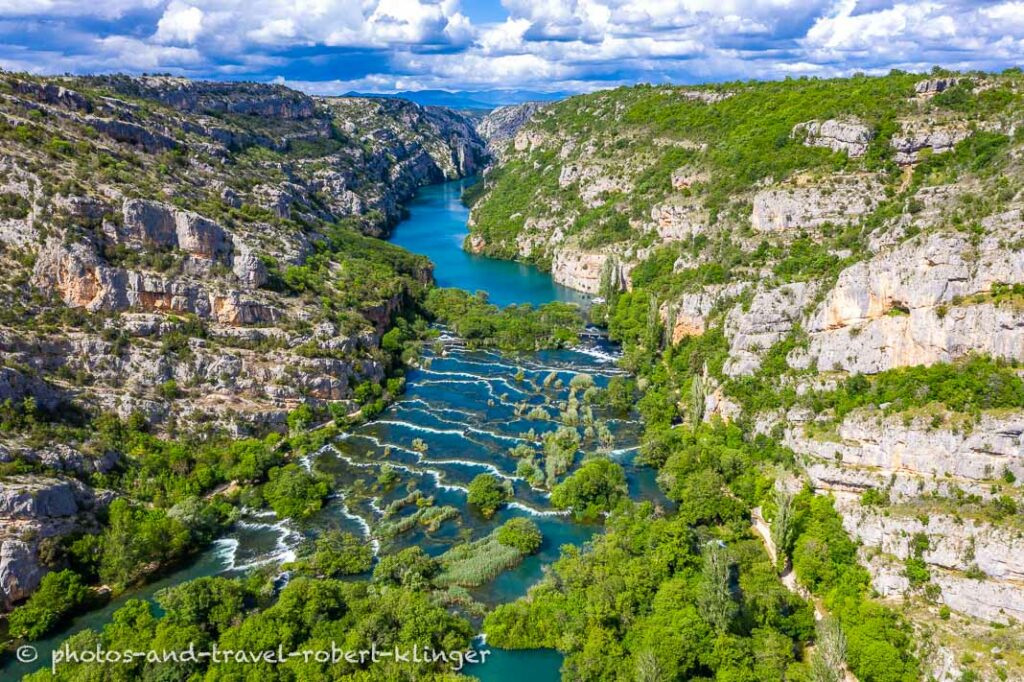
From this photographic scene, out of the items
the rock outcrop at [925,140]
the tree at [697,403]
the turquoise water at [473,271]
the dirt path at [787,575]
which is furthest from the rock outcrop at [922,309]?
the turquoise water at [473,271]

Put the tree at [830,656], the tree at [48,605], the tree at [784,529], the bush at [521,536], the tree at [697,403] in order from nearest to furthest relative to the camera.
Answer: the tree at [830,656]
the tree at [48,605]
the tree at [784,529]
the bush at [521,536]
the tree at [697,403]

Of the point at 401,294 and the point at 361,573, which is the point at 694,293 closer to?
the point at 401,294

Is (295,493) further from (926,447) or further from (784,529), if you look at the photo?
(926,447)

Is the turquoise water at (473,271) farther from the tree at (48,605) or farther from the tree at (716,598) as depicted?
the tree at (48,605)

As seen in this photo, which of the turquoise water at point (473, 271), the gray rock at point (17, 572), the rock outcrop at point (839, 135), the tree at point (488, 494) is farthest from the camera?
the turquoise water at point (473, 271)

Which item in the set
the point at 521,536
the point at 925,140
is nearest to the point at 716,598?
the point at 521,536

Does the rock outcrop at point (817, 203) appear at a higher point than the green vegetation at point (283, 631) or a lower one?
higher

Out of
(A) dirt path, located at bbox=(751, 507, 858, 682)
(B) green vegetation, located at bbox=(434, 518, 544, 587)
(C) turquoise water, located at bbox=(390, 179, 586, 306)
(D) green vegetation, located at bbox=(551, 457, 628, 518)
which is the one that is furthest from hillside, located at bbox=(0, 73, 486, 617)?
(A) dirt path, located at bbox=(751, 507, 858, 682)
